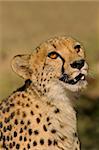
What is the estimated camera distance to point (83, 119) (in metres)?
10.2

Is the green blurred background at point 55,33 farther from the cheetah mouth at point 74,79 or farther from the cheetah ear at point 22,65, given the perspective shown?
the cheetah mouth at point 74,79

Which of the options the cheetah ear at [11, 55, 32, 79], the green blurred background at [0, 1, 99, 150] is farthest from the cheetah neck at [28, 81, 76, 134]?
the green blurred background at [0, 1, 99, 150]

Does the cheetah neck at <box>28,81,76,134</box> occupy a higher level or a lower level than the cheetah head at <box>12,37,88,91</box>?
lower

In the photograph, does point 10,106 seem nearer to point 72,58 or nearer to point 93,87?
point 72,58

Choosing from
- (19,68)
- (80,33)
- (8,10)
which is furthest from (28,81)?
(8,10)

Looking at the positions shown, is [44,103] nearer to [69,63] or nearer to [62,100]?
[62,100]

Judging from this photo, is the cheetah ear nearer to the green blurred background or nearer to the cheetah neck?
the cheetah neck

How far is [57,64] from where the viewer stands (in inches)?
215

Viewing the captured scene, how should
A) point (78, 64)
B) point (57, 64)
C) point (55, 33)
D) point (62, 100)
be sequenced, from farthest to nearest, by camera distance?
point (55, 33)
point (62, 100)
point (57, 64)
point (78, 64)

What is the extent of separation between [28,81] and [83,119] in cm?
453

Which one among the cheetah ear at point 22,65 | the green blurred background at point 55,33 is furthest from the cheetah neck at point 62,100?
the green blurred background at point 55,33

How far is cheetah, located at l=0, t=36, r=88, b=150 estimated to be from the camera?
5.47m

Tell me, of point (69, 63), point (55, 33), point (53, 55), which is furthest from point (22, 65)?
point (55, 33)

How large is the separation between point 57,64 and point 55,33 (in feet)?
35.3
